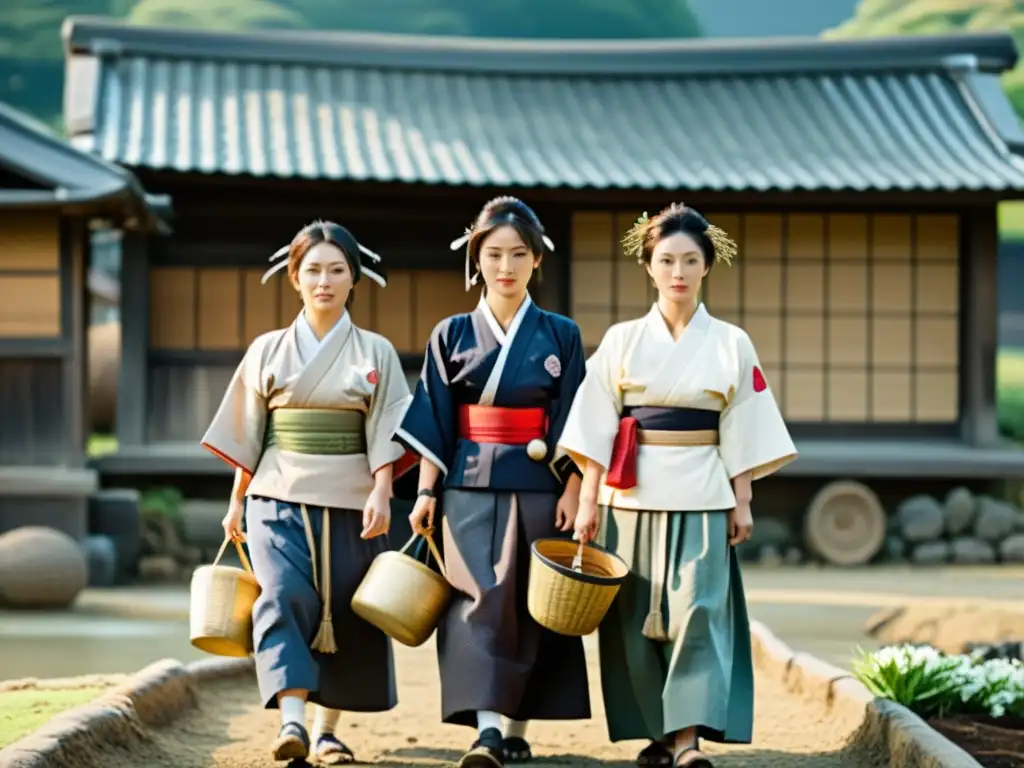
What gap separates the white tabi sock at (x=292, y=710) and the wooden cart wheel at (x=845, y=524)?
30.3 ft

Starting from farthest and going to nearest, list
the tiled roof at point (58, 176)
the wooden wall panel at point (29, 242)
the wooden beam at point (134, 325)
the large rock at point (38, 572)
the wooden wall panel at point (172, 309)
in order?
the wooden wall panel at point (172, 309) < the wooden beam at point (134, 325) < the wooden wall panel at point (29, 242) < the tiled roof at point (58, 176) < the large rock at point (38, 572)

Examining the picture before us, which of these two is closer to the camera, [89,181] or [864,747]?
[864,747]

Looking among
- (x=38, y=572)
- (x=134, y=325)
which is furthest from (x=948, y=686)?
(x=134, y=325)

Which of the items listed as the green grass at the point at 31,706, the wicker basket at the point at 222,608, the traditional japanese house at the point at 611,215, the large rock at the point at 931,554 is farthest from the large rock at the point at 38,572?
the large rock at the point at 931,554

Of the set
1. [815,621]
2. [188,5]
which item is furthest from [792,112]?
[188,5]

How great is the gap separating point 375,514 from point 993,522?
389 inches

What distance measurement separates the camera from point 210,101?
49.0 ft

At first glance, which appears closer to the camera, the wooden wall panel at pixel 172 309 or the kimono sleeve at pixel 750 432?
the kimono sleeve at pixel 750 432

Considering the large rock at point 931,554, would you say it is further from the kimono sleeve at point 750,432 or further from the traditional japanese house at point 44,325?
the kimono sleeve at point 750,432

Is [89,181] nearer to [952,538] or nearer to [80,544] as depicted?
[80,544]

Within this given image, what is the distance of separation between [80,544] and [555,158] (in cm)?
535

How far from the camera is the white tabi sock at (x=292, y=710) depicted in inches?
204

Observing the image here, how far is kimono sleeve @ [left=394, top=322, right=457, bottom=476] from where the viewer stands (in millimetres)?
5453

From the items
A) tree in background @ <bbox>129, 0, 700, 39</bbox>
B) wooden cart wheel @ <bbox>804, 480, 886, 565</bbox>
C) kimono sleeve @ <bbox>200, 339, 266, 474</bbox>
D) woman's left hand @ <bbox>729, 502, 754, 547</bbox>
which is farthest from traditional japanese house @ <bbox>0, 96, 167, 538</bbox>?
tree in background @ <bbox>129, 0, 700, 39</bbox>
